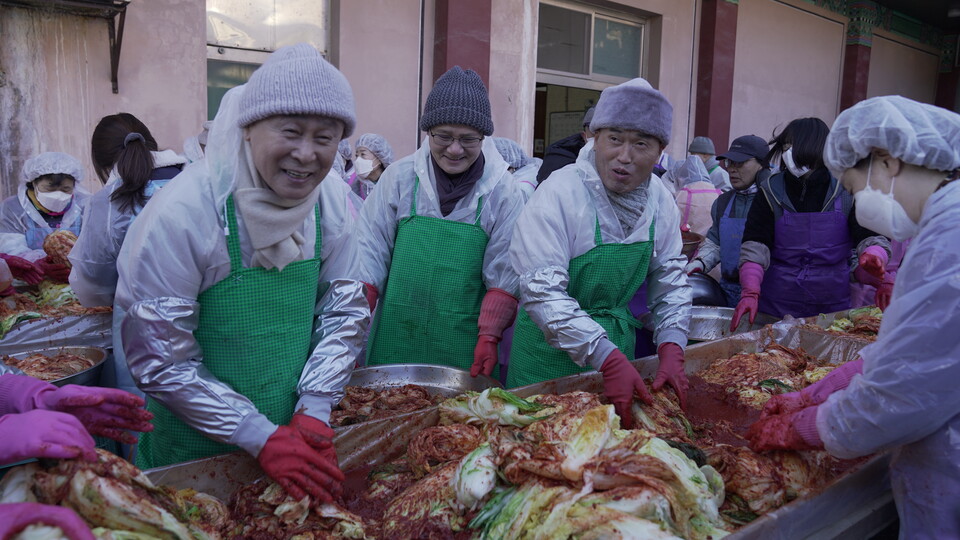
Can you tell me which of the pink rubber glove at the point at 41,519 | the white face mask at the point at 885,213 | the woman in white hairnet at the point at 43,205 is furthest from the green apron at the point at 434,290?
the woman in white hairnet at the point at 43,205

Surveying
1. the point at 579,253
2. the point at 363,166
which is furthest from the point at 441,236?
the point at 363,166

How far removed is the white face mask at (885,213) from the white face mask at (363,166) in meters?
6.02

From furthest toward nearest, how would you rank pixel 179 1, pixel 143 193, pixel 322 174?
pixel 179 1 < pixel 143 193 < pixel 322 174

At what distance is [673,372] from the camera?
2770 millimetres

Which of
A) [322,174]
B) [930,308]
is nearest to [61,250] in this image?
[322,174]

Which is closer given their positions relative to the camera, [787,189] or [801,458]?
[801,458]

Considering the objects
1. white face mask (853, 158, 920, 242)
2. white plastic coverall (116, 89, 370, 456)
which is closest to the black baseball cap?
white face mask (853, 158, 920, 242)

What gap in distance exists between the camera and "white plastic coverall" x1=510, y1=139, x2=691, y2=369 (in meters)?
2.68

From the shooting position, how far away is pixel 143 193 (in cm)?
354

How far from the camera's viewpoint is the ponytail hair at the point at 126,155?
3482 millimetres

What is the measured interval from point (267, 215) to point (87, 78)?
17.6 feet

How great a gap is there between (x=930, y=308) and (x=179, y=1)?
22.1ft

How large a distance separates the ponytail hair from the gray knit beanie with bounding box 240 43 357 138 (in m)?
1.81

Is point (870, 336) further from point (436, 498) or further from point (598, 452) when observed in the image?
point (436, 498)
